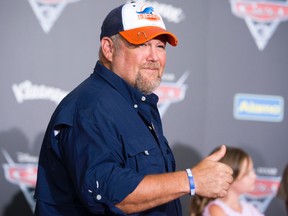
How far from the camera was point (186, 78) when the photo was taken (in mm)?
3127

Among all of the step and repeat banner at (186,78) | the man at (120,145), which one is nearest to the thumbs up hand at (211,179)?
the man at (120,145)

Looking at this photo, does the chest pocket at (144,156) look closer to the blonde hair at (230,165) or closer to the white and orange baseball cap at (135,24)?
the white and orange baseball cap at (135,24)

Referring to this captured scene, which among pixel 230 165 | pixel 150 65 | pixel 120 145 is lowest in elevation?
pixel 230 165

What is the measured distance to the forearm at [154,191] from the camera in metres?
1.52

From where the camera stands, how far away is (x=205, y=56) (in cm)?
318

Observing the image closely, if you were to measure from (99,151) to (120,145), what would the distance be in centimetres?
9

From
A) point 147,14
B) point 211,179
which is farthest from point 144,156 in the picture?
point 147,14

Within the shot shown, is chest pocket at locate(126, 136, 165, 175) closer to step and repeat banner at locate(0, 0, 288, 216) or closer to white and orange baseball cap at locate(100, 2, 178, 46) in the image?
white and orange baseball cap at locate(100, 2, 178, 46)

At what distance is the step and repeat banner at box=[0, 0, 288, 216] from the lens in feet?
9.27

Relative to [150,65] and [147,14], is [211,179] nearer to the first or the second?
[150,65]

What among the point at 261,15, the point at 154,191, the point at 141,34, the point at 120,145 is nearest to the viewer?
the point at 154,191

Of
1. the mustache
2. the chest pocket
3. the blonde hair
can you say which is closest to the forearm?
the chest pocket

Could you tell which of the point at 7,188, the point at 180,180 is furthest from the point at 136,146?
the point at 7,188

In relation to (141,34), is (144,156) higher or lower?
lower
